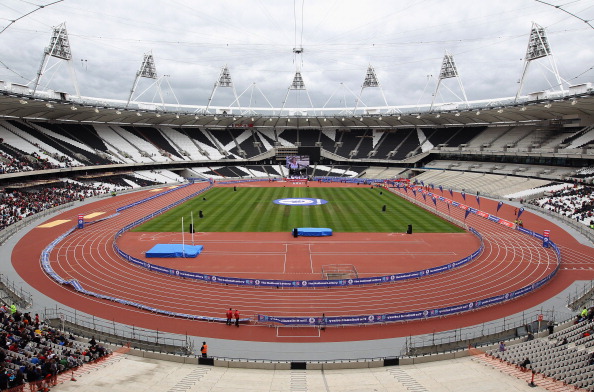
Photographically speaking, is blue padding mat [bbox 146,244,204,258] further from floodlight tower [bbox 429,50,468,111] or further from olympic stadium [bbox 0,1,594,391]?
floodlight tower [bbox 429,50,468,111]

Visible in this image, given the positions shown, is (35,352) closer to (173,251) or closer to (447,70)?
(173,251)

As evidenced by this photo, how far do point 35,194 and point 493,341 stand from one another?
51527 mm

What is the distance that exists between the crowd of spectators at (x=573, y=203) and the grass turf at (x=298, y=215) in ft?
43.9

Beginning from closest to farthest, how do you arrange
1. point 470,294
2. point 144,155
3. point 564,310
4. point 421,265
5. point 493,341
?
point 493,341, point 564,310, point 470,294, point 421,265, point 144,155

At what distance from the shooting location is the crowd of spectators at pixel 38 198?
3888 centimetres

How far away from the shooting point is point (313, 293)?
21.2 m

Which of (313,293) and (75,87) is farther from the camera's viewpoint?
(75,87)

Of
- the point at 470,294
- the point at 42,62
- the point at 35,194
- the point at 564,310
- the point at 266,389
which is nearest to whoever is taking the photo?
the point at 266,389

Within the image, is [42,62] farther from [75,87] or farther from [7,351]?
[7,351]

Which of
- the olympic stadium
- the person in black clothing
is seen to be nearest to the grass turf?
the olympic stadium

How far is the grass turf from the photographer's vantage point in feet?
119

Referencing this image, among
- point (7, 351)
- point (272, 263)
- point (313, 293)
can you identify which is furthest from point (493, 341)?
point (7, 351)

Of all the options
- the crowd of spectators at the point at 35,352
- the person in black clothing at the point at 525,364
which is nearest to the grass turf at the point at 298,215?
the crowd of spectators at the point at 35,352

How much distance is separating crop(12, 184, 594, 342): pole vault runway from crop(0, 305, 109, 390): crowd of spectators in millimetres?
3346
